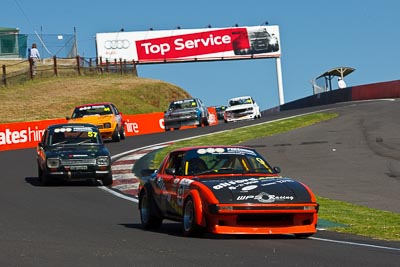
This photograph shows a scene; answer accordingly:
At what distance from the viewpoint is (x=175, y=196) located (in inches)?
491

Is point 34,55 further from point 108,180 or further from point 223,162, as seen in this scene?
point 223,162

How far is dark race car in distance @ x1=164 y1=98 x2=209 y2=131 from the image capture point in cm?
4450

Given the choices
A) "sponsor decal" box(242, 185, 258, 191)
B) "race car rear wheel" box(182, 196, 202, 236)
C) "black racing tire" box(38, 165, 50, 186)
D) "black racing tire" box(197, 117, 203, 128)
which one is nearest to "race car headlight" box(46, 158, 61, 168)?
"black racing tire" box(38, 165, 50, 186)

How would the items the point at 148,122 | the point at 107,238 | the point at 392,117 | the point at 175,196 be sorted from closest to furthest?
the point at 107,238 < the point at 175,196 < the point at 392,117 < the point at 148,122

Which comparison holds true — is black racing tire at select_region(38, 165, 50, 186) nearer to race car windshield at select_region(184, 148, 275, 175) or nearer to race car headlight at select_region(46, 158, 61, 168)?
race car headlight at select_region(46, 158, 61, 168)

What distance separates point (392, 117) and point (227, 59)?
191 ft

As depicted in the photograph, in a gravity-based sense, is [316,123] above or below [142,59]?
below

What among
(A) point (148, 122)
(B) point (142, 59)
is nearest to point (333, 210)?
(A) point (148, 122)

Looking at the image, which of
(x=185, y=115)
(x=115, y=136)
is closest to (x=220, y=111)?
(x=185, y=115)

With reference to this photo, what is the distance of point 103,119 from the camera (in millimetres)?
35812

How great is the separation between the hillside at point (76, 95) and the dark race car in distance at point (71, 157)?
3119cm

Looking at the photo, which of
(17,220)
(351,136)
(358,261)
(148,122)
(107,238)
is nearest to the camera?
(358,261)

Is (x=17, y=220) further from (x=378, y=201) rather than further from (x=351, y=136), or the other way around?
(x=351, y=136)

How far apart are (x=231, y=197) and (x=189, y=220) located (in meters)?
0.70
